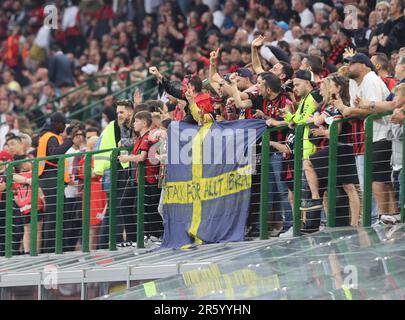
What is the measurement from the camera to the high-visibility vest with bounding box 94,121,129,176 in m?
16.8

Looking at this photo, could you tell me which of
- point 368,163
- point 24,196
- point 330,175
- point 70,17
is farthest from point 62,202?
point 70,17

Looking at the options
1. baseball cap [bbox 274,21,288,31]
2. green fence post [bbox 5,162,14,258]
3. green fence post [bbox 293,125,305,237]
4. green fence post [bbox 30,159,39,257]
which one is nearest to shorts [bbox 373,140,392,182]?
green fence post [bbox 293,125,305,237]

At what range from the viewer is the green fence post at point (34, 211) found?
17500mm

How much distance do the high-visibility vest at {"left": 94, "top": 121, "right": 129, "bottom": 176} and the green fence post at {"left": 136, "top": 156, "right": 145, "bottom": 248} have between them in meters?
0.39

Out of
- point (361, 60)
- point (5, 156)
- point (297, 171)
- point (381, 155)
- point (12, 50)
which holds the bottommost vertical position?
point (297, 171)

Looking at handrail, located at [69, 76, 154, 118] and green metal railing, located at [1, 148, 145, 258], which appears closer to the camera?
green metal railing, located at [1, 148, 145, 258]

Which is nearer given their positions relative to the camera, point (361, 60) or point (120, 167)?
point (361, 60)

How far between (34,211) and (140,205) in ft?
6.01

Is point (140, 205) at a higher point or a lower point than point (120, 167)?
lower

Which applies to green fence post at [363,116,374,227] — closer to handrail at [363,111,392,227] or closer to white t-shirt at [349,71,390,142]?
handrail at [363,111,392,227]

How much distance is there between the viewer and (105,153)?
1691cm

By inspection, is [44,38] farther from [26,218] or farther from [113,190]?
[113,190]

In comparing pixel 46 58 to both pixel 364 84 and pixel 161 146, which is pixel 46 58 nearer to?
pixel 161 146
